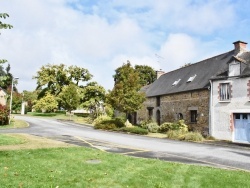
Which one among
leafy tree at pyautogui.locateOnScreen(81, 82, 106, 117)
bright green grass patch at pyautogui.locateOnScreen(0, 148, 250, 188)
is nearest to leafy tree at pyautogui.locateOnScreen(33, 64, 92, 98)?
leafy tree at pyautogui.locateOnScreen(81, 82, 106, 117)

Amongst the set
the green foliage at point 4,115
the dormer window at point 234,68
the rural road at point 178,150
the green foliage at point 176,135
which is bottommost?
the rural road at point 178,150

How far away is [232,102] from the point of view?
22922 mm

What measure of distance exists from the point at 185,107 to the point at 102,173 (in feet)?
70.0

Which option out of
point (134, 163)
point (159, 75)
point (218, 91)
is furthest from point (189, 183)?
point (159, 75)

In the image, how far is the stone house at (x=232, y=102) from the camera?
72.2ft

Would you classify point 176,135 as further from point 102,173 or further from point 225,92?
point 102,173

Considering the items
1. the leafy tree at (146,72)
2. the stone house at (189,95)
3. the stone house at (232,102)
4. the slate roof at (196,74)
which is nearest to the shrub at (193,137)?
the stone house at (232,102)

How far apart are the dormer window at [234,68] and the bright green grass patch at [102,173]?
1553 centimetres

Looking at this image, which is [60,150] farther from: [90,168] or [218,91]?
[218,91]

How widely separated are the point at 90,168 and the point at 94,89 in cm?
4901

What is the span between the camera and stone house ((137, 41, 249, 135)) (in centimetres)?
2589

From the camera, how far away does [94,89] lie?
57.8 metres

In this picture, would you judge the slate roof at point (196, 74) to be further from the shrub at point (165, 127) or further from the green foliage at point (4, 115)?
the green foliage at point (4, 115)

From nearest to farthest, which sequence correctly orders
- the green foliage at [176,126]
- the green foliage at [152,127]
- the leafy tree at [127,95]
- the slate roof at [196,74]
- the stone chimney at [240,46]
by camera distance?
the stone chimney at [240,46], the slate roof at [196,74], the green foliage at [176,126], the green foliage at [152,127], the leafy tree at [127,95]
